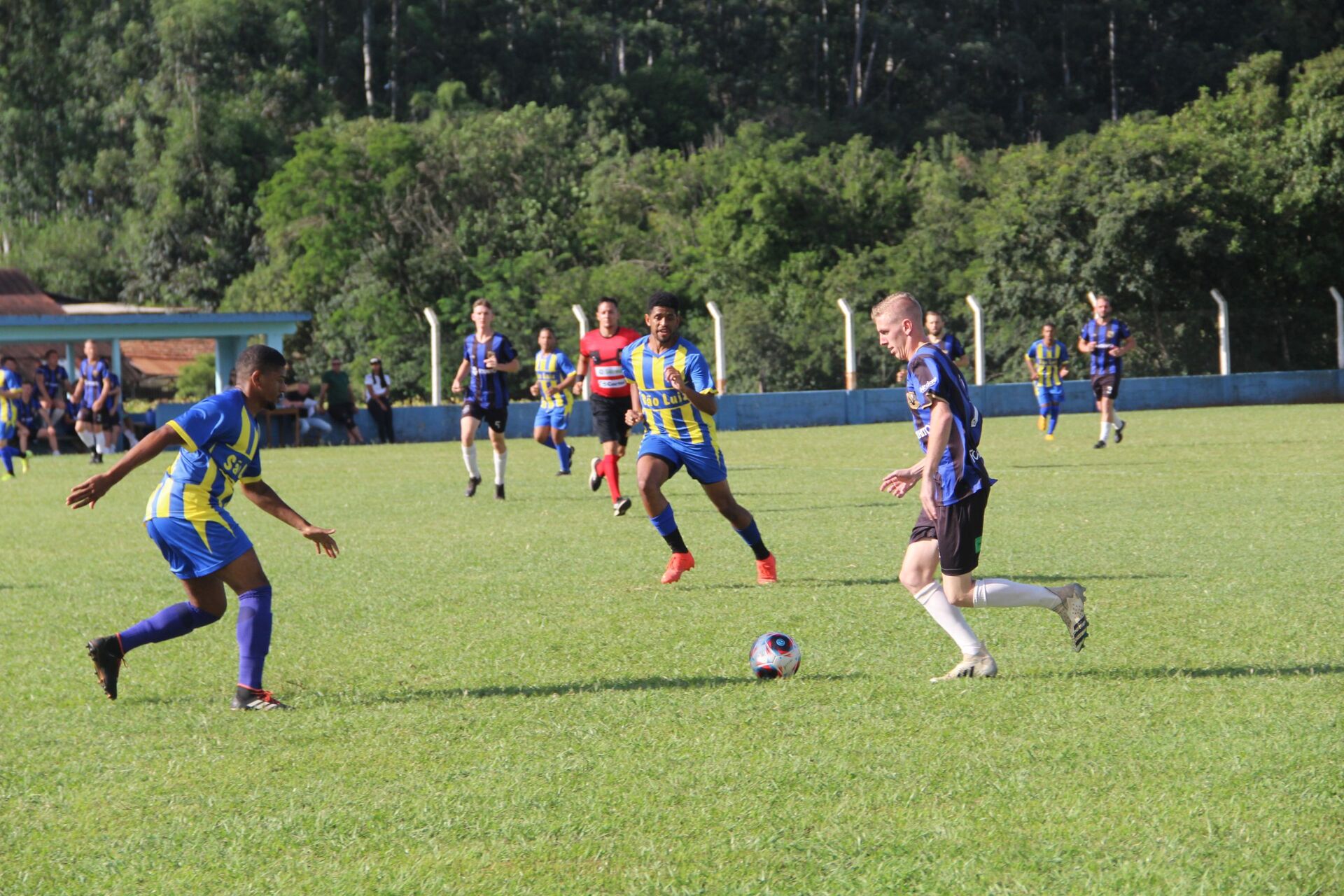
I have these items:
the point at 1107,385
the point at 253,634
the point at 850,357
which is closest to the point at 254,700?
the point at 253,634

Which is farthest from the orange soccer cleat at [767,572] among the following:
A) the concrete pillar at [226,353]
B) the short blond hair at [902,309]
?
the concrete pillar at [226,353]

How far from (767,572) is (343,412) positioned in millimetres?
20809

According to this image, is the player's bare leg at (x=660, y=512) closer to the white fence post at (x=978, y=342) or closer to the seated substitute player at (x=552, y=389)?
the seated substitute player at (x=552, y=389)

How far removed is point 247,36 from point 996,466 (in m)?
51.7

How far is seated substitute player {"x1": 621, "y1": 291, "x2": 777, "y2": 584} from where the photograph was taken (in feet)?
31.5

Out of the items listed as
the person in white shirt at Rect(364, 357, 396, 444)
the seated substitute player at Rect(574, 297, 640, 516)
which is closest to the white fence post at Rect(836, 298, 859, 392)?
the person in white shirt at Rect(364, 357, 396, 444)

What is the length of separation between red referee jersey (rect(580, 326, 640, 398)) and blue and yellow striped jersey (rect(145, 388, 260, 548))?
8001 millimetres

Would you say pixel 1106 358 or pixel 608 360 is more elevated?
pixel 608 360

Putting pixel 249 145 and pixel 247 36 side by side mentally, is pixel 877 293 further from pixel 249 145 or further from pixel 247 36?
pixel 247 36

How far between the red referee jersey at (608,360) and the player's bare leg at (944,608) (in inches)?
313

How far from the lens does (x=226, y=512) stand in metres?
6.41

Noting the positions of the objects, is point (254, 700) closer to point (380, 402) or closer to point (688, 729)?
point (688, 729)

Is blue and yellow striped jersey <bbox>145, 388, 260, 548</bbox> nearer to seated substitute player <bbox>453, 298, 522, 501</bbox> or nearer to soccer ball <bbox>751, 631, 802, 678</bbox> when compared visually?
soccer ball <bbox>751, 631, 802, 678</bbox>

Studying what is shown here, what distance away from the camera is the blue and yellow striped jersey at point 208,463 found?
6309 mm
